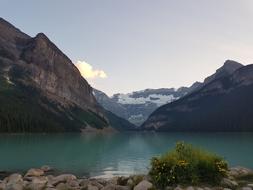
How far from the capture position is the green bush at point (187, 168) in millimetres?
25781

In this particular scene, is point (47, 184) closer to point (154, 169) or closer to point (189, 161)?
point (154, 169)

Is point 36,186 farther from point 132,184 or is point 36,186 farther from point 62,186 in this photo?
point 132,184

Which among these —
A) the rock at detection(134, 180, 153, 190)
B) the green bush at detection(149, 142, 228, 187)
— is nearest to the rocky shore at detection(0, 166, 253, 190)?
the rock at detection(134, 180, 153, 190)

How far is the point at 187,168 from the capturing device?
85.4 ft

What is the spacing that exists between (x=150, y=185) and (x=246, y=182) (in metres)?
6.92

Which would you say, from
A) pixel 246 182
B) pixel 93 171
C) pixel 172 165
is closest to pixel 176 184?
pixel 172 165

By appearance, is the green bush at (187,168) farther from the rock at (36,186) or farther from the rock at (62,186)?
the rock at (36,186)

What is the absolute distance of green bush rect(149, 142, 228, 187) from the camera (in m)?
25.8

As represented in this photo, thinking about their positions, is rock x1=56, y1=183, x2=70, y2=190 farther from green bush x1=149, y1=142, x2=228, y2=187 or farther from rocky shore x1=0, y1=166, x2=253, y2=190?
green bush x1=149, y1=142, x2=228, y2=187

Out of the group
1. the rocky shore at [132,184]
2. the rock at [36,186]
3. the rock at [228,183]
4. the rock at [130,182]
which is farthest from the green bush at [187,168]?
the rock at [36,186]

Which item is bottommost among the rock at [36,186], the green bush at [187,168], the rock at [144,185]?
the rock at [36,186]

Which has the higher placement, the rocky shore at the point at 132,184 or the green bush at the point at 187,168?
the green bush at the point at 187,168

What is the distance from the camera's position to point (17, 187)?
1160 inches

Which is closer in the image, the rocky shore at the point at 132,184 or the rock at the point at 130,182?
the rocky shore at the point at 132,184
